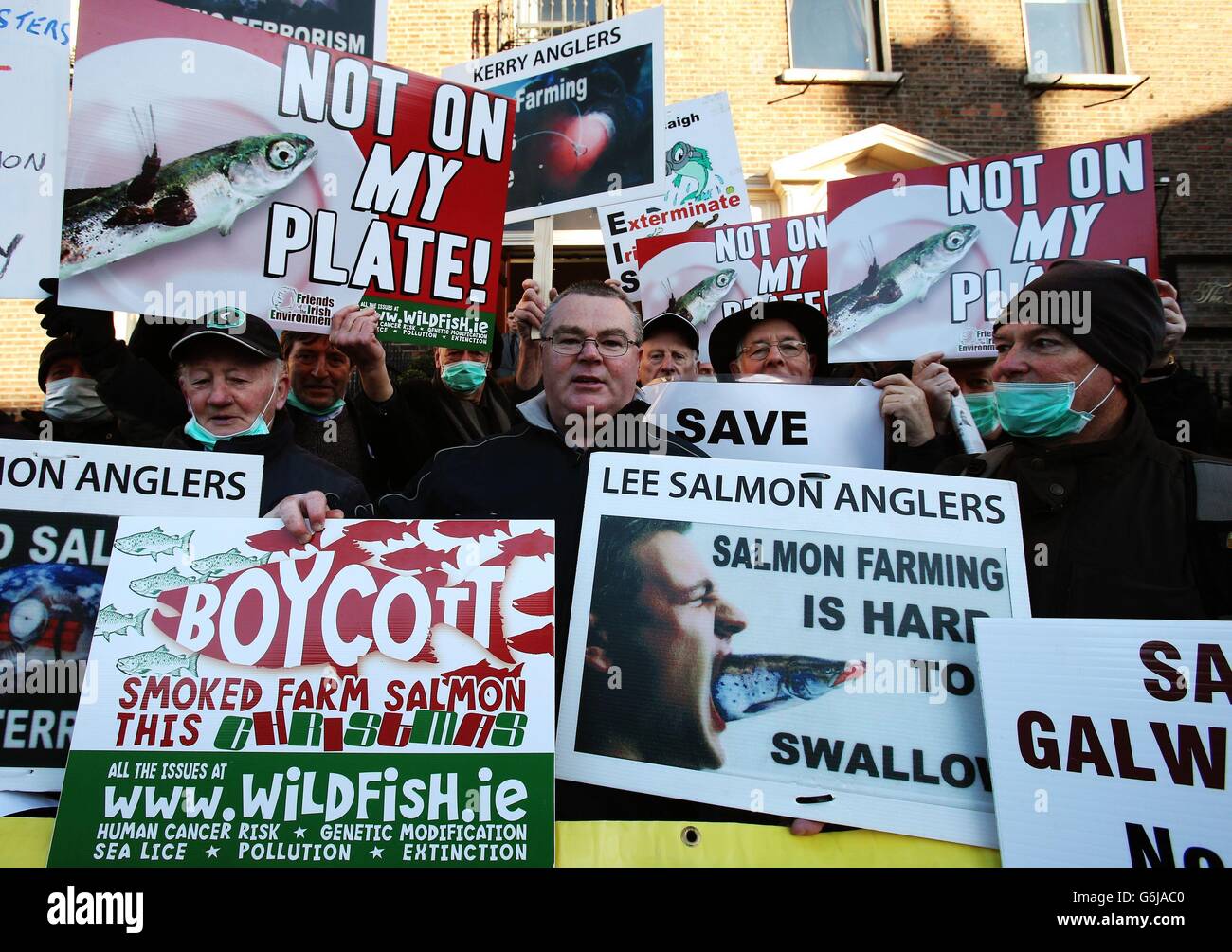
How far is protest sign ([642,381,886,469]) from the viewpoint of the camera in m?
2.67

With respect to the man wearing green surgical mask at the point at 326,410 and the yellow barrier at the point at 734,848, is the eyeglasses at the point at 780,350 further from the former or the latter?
the yellow barrier at the point at 734,848

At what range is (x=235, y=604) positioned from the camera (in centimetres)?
188

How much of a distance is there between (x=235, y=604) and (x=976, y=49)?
35.7ft

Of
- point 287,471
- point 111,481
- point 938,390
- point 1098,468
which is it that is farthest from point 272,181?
point 1098,468

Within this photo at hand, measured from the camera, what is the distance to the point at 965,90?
9953mm

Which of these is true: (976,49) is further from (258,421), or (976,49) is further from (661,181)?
(258,421)

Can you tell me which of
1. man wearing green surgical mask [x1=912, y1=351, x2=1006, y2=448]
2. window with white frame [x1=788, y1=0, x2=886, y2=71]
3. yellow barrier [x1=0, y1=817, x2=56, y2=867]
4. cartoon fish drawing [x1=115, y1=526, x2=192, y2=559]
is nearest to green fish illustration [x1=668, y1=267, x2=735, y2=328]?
man wearing green surgical mask [x1=912, y1=351, x2=1006, y2=448]

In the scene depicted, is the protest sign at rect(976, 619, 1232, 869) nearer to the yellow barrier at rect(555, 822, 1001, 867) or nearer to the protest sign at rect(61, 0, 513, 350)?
the yellow barrier at rect(555, 822, 1001, 867)

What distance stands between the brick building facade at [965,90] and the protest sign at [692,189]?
453 centimetres

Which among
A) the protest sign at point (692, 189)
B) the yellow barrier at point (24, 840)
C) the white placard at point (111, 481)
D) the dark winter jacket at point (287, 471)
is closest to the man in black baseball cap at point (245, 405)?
the dark winter jacket at point (287, 471)

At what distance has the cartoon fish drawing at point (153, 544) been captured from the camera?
1.93m

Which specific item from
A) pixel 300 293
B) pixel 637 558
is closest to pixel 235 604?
pixel 637 558

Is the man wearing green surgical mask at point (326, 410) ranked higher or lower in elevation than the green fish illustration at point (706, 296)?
lower

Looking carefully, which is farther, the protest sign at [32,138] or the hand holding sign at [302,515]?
the protest sign at [32,138]
